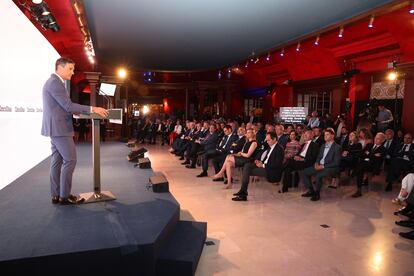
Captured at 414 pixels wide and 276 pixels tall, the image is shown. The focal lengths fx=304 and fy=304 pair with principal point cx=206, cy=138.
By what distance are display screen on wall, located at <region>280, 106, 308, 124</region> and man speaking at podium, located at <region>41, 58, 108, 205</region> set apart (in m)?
8.22

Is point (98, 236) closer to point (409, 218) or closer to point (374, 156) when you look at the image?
point (409, 218)

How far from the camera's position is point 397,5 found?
16.6 feet

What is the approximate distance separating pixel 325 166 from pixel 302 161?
19.5 inches

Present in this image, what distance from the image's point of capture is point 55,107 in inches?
108

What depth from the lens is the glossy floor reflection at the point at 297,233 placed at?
2650 mm

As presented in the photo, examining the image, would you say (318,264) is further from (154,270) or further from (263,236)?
(154,270)

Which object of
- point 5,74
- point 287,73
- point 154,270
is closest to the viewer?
point 154,270

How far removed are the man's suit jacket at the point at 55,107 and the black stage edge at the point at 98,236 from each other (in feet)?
2.46

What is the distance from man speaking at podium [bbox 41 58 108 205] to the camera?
107 inches

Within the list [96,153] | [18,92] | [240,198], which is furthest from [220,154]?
[18,92]

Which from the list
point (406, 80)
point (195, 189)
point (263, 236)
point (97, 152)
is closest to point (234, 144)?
point (195, 189)

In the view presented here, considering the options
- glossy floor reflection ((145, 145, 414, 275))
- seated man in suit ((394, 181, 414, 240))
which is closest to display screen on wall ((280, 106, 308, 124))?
glossy floor reflection ((145, 145, 414, 275))

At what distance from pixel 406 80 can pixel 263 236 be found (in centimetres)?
616

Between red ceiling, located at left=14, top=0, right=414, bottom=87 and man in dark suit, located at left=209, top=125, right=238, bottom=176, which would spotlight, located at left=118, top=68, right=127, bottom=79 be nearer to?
red ceiling, located at left=14, top=0, right=414, bottom=87
